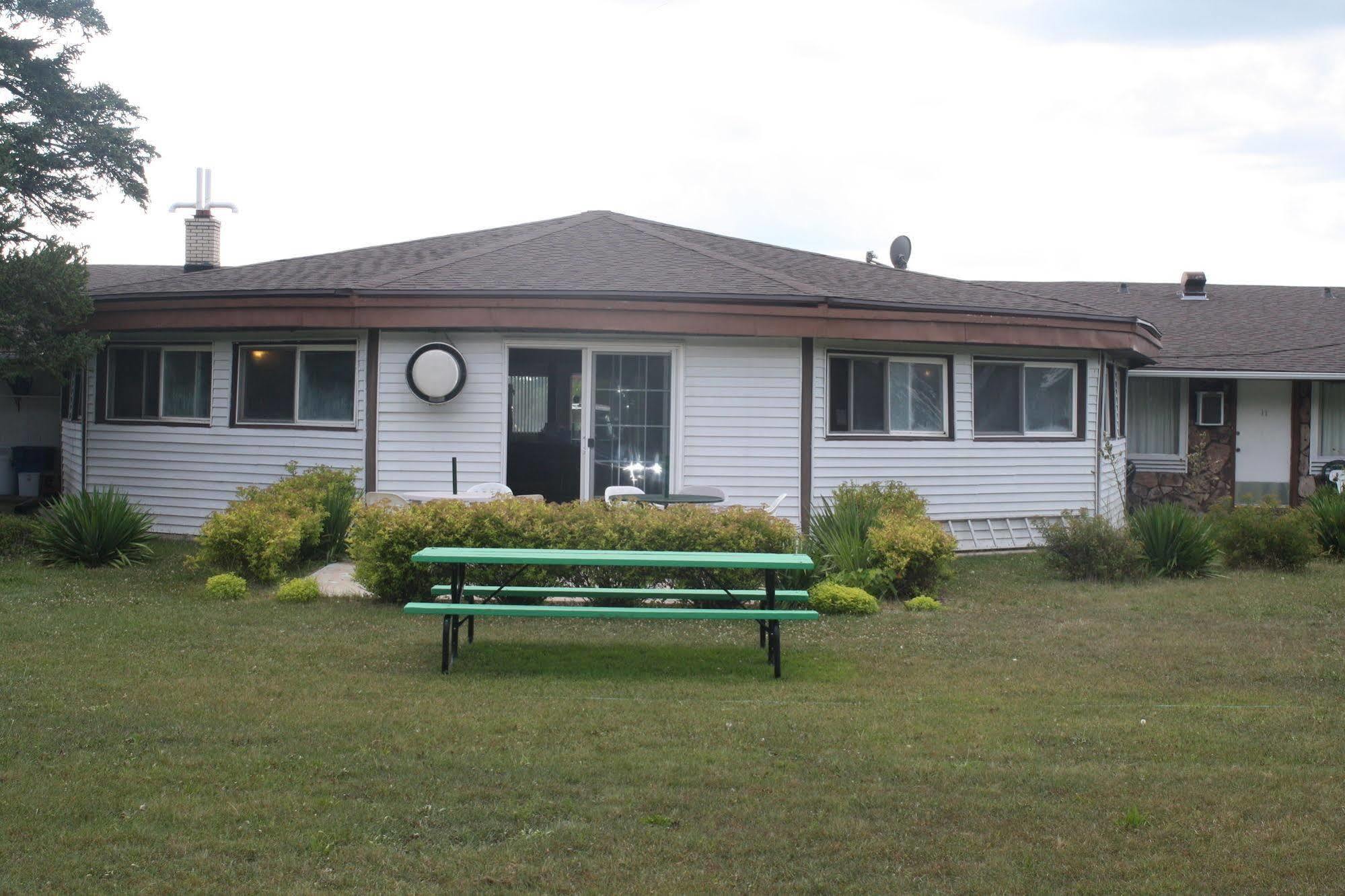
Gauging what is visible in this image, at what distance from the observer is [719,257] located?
588 inches

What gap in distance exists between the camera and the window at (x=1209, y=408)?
67.9 feet

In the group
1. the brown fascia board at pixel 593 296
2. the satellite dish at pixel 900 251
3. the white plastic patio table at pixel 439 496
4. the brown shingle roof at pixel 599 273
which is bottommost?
the white plastic patio table at pixel 439 496

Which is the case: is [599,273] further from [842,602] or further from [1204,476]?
[1204,476]

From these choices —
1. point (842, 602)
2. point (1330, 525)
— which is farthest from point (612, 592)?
point (1330, 525)

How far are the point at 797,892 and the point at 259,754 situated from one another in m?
2.66

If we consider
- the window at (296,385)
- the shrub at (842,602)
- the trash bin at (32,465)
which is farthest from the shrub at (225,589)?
the trash bin at (32,465)

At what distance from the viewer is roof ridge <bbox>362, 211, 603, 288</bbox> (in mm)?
13509

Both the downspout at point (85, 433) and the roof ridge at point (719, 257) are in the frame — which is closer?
the roof ridge at point (719, 257)

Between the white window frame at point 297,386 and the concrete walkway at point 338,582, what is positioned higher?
the white window frame at point 297,386

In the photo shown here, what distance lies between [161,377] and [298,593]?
229 inches

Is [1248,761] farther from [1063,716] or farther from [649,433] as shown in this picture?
[649,433]

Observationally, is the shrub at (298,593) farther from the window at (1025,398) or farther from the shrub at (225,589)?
the window at (1025,398)

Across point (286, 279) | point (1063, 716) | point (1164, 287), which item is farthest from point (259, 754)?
point (1164, 287)

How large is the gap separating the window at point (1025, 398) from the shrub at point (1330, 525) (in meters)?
2.80
